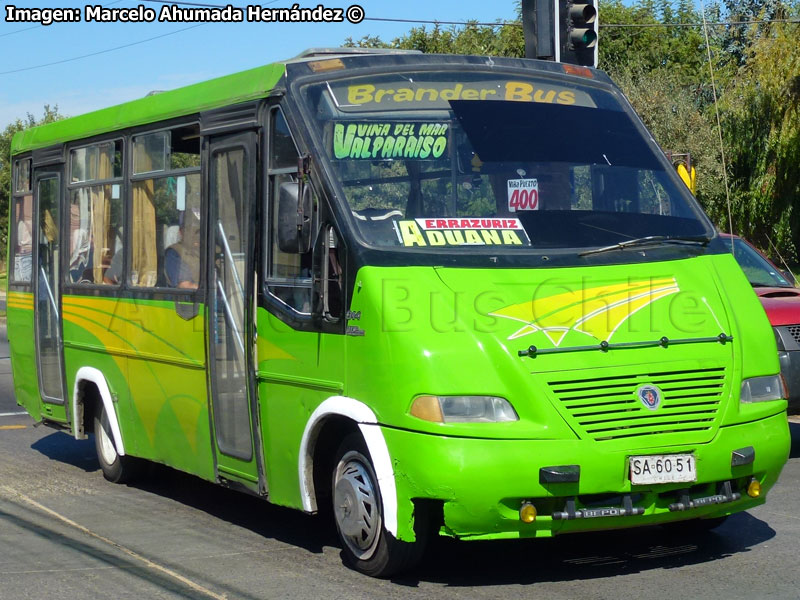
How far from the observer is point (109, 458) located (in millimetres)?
9750

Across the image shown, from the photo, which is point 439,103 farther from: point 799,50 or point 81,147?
point 799,50

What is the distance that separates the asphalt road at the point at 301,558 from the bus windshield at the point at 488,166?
167 centimetres

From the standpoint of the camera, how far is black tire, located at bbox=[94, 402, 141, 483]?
377 inches

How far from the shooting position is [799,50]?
25672 millimetres

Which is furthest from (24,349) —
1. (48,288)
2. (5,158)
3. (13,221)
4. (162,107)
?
(5,158)

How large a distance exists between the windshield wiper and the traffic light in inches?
255

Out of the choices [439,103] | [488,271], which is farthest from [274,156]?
[488,271]

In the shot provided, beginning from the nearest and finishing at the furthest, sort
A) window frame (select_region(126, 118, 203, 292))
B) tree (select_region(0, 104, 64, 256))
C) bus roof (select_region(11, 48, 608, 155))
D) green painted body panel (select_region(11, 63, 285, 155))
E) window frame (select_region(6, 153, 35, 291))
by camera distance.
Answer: bus roof (select_region(11, 48, 608, 155)) < green painted body panel (select_region(11, 63, 285, 155)) < window frame (select_region(126, 118, 203, 292)) < window frame (select_region(6, 153, 35, 291)) < tree (select_region(0, 104, 64, 256))

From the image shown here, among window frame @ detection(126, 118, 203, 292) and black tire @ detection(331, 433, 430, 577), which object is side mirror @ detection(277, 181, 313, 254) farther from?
window frame @ detection(126, 118, 203, 292)

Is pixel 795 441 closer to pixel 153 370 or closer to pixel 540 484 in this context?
pixel 153 370

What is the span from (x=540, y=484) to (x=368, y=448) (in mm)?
864

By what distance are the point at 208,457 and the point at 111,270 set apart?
2063 mm

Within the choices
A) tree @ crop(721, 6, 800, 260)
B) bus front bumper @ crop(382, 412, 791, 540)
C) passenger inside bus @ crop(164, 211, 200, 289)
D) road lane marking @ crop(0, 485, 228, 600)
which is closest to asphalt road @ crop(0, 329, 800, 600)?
road lane marking @ crop(0, 485, 228, 600)

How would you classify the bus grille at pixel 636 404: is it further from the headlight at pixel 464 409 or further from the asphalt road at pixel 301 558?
the asphalt road at pixel 301 558
